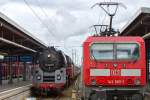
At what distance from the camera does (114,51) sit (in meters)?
17.6

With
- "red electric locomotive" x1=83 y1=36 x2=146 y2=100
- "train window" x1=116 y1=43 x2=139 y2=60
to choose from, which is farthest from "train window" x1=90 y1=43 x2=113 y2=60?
"train window" x1=116 y1=43 x2=139 y2=60

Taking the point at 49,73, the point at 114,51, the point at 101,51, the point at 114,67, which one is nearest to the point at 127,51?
the point at 114,51

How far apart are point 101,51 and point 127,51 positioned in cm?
98

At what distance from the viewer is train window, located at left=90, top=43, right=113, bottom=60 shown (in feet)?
57.8

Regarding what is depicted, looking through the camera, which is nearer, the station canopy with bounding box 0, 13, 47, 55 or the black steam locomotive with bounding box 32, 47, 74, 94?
the black steam locomotive with bounding box 32, 47, 74, 94

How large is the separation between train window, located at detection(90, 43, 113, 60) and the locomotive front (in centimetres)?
1256

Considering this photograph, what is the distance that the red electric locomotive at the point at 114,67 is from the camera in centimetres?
1730

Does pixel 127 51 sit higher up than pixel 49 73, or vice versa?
pixel 127 51

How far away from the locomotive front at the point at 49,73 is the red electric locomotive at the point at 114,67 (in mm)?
12553

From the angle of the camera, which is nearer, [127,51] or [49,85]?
[127,51]

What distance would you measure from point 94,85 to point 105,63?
3.03ft

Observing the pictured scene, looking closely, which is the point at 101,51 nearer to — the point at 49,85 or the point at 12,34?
the point at 49,85

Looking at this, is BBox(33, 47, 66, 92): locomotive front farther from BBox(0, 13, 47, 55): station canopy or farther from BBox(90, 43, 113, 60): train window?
BBox(90, 43, 113, 60): train window

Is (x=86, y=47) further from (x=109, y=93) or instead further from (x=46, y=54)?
(x=46, y=54)
